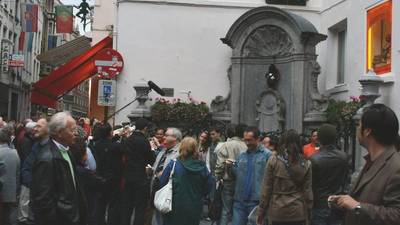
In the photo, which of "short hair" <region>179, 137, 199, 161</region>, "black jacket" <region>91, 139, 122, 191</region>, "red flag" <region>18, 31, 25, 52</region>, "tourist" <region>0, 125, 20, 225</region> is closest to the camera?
"short hair" <region>179, 137, 199, 161</region>

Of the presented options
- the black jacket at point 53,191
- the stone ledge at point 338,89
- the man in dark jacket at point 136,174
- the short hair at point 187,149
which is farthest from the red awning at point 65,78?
the black jacket at point 53,191

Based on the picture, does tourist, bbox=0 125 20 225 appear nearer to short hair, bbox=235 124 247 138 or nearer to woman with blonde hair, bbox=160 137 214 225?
woman with blonde hair, bbox=160 137 214 225

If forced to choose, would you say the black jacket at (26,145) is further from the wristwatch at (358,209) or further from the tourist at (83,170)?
the wristwatch at (358,209)

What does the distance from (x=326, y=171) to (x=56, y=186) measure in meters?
3.49

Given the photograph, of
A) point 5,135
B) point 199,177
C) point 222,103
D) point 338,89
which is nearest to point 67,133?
point 199,177

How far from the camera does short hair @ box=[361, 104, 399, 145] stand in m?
3.72

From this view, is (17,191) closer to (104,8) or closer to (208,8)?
(208,8)

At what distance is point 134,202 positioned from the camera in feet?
33.2

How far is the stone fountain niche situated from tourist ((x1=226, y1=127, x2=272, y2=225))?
30.4ft

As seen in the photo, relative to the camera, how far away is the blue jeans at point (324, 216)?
730cm

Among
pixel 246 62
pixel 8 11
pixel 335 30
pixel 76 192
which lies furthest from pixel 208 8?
pixel 8 11

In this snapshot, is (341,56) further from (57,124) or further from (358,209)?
(358,209)

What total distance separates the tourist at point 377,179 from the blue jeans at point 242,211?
15.1 ft

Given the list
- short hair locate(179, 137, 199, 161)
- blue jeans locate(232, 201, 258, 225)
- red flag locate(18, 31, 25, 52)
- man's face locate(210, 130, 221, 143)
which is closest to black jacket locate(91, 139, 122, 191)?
man's face locate(210, 130, 221, 143)
